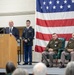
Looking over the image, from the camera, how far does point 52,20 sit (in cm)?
770

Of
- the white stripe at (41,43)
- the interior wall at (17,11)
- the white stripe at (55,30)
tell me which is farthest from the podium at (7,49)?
the interior wall at (17,11)

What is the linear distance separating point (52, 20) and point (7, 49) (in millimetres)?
2386

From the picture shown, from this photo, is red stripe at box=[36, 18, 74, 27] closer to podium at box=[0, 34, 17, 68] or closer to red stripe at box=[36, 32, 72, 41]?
red stripe at box=[36, 32, 72, 41]

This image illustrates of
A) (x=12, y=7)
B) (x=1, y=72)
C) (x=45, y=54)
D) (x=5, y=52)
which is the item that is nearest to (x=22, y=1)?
(x=12, y=7)

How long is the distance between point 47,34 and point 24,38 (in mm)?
1027

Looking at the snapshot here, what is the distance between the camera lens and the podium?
5805 millimetres

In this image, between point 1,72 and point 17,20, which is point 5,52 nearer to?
point 1,72

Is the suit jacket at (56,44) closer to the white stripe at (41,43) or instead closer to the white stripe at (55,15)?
the white stripe at (41,43)

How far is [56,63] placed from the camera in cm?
698

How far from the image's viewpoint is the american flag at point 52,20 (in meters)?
7.47

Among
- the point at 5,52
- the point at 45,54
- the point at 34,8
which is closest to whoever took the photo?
the point at 5,52

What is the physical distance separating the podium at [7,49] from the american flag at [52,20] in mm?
1974

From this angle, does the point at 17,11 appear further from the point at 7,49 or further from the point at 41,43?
the point at 7,49

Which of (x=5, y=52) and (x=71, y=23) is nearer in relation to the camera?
(x=5, y=52)
